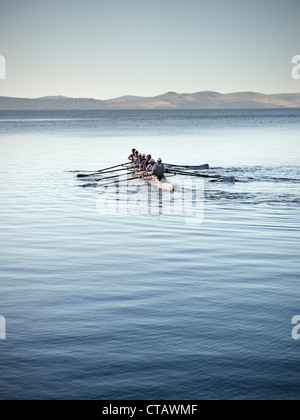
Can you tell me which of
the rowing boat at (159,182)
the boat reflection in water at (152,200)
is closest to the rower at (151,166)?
the rowing boat at (159,182)

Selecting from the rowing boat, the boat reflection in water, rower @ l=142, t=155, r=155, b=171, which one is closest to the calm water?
the boat reflection in water

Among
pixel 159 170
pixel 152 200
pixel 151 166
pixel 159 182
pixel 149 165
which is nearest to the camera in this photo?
pixel 152 200

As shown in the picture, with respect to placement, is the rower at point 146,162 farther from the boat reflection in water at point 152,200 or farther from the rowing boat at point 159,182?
the boat reflection in water at point 152,200

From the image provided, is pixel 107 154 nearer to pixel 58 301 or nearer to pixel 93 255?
pixel 93 255

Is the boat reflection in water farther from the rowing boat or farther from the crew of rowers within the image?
the crew of rowers

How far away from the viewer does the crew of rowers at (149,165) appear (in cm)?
3091

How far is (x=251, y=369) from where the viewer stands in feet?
30.5

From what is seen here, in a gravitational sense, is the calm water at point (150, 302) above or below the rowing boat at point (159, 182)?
below

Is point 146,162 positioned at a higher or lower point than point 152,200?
higher

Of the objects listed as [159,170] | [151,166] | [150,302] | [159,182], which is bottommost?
[150,302]

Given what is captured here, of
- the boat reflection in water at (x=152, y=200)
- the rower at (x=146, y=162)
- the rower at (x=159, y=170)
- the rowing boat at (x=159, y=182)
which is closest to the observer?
the boat reflection in water at (x=152, y=200)

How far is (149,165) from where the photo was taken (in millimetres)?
32812

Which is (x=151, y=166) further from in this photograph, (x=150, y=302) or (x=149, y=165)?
(x=150, y=302)

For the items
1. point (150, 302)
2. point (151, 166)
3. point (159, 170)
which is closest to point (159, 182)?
point (159, 170)
